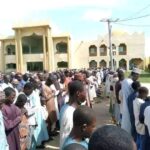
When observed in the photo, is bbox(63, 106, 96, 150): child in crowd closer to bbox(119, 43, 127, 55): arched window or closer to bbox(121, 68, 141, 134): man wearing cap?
bbox(121, 68, 141, 134): man wearing cap

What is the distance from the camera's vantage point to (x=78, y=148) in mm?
2449

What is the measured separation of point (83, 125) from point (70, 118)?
831 millimetres

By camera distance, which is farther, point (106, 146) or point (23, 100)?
point (23, 100)

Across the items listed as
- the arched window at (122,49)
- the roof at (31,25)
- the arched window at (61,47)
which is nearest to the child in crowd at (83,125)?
the roof at (31,25)

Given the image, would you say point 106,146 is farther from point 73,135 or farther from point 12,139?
point 12,139

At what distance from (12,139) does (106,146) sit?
4399 mm

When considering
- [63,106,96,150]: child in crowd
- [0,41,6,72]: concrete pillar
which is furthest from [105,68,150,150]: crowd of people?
[0,41,6,72]: concrete pillar

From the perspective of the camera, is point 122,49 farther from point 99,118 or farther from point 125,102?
point 125,102

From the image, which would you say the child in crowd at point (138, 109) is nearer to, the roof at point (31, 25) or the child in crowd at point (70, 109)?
the child in crowd at point (70, 109)

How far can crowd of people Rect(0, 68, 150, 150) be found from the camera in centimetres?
198

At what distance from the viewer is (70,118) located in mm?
3975

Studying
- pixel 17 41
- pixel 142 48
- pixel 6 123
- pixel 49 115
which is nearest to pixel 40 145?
pixel 49 115

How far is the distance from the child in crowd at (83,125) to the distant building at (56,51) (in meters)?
43.5

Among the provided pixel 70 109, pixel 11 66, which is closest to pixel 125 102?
pixel 70 109
